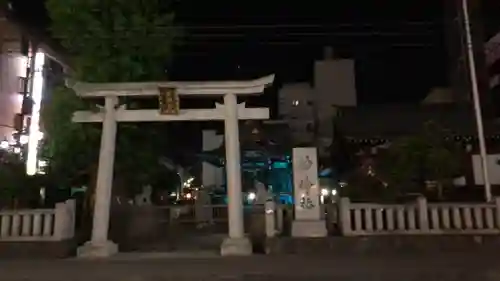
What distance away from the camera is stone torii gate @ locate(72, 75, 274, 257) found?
39.2ft

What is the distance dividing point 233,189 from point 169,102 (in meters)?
2.79

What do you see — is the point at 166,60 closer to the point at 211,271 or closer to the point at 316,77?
the point at 211,271

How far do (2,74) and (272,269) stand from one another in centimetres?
2148

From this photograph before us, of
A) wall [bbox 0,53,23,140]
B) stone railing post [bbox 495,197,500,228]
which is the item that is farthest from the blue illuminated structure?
stone railing post [bbox 495,197,500,228]

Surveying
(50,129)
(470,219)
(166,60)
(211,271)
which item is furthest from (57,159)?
(470,219)

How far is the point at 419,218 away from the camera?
1194cm

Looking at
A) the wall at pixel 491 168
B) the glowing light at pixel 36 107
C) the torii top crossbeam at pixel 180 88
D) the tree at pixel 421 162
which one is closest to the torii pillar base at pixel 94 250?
the torii top crossbeam at pixel 180 88

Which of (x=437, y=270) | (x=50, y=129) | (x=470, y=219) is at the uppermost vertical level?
(x=50, y=129)

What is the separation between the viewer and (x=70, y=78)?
13.7 m

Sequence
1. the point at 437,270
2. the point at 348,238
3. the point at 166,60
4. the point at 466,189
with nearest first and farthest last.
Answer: the point at 437,270 → the point at 348,238 → the point at 166,60 → the point at 466,189

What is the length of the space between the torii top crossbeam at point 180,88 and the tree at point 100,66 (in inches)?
33.3

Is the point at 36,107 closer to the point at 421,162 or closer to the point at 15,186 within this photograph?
the point at 15,186

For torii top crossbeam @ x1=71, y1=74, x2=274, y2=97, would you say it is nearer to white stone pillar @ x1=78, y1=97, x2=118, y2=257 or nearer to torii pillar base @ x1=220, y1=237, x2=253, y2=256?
white stone pillar @ x1=78, y1=97, x2=118, y2=257

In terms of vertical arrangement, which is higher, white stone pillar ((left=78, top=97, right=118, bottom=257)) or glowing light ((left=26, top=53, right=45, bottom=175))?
glowing light ((left=26, top=53, right=45, bottom=175))
